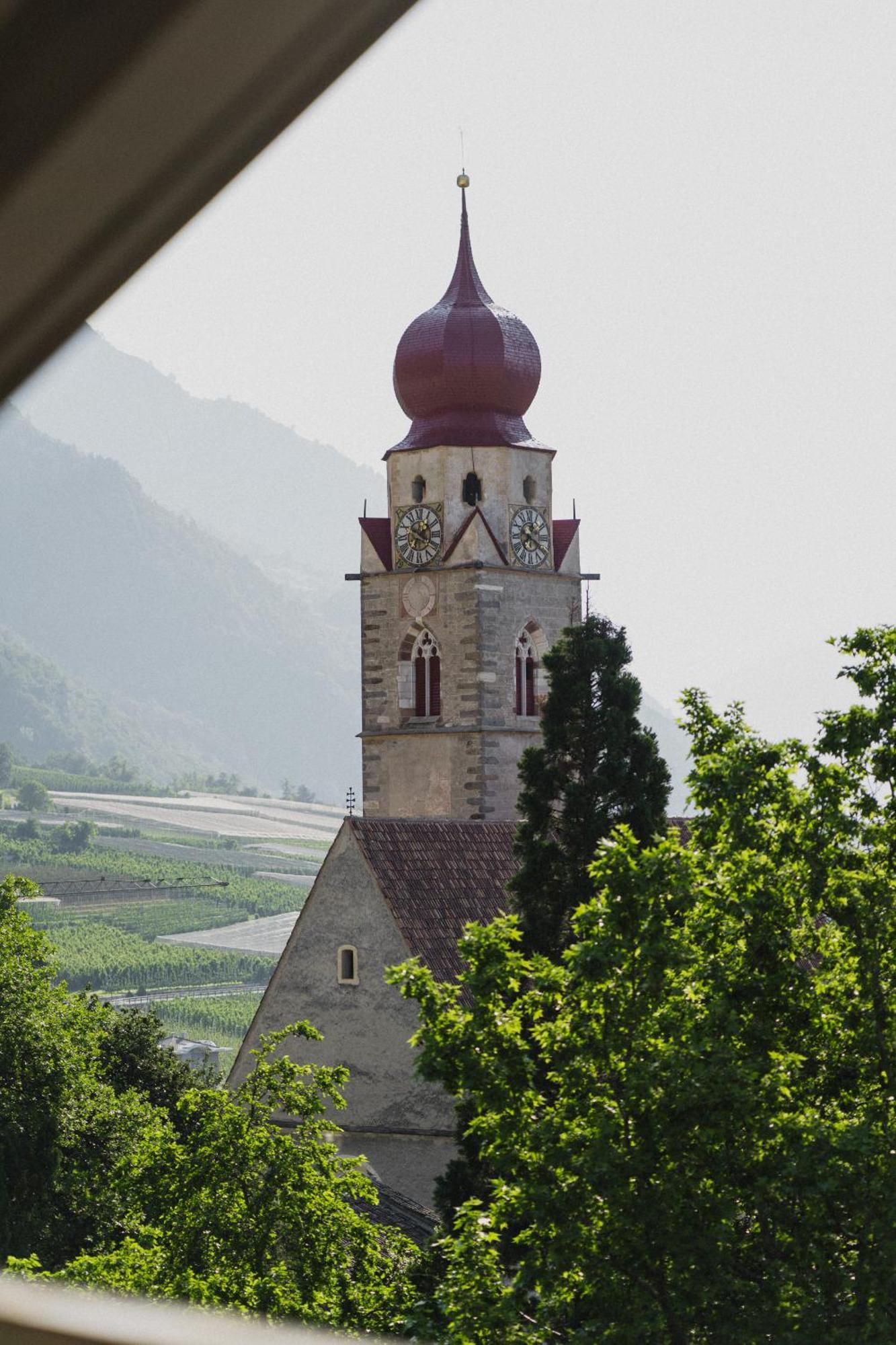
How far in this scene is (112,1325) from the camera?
1052mm

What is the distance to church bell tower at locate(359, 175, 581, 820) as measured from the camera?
46.9m

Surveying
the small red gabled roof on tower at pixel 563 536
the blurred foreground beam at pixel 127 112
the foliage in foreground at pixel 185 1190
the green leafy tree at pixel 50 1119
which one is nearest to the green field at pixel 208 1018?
the small red gabled roof on tower at pixel 563 536

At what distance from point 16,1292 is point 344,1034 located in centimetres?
2956

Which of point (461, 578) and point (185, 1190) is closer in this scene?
point (185, 1190)

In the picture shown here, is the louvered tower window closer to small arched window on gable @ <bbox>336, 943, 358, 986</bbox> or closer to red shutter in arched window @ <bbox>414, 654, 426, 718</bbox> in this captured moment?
red shutter in arched window @ <bbox>414, 654, 426, 718</bbox>

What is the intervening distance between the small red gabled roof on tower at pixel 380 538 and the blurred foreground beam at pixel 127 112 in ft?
158

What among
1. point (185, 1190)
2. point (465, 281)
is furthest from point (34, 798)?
point (185, 1190)

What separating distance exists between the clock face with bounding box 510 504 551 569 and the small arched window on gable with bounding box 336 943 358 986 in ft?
66.5

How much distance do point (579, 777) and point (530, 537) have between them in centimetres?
2566

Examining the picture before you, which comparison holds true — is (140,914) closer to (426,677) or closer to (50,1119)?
(426,677)

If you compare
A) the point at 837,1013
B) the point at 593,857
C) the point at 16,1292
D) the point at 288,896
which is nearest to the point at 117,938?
the point at 288,896

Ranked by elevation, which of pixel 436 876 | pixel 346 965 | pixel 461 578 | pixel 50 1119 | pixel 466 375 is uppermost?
pixel 466 375

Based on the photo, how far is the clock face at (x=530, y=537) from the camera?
4938cm

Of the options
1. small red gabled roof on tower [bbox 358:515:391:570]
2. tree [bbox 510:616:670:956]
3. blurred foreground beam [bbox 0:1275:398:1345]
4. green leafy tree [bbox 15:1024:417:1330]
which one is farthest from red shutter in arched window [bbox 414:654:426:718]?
blurred foreground beam [bbox 0:1275:398:1345]
